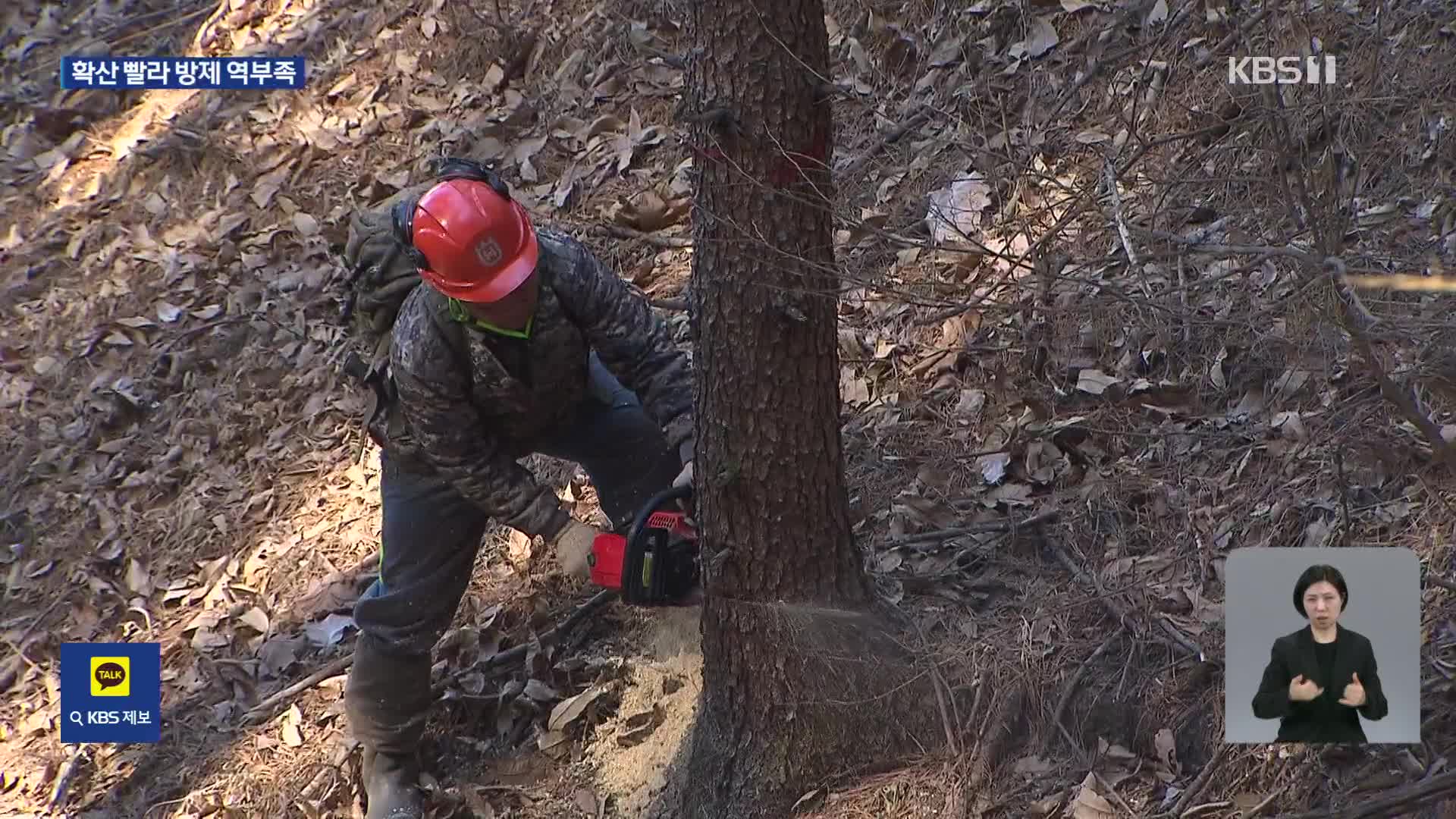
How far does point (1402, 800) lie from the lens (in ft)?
9.22

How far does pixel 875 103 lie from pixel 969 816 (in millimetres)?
3129

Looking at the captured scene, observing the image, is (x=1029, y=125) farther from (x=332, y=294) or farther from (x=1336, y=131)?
(x=332, y=294)

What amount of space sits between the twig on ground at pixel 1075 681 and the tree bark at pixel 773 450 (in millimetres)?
354

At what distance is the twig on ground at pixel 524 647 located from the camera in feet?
16.5

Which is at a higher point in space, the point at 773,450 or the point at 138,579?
the point at 773,450

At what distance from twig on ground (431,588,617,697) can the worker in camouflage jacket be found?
424mm

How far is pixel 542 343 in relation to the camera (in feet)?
13.4

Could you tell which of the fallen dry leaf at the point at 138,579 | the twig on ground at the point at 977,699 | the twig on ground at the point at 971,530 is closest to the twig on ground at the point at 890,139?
the twig on ground at the point at 971,530

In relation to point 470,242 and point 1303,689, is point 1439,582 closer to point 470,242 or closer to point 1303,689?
point 1303,689

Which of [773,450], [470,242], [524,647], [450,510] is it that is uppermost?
A: [470,242]

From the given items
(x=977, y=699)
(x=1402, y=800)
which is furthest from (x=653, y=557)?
(x=1402, y=800)

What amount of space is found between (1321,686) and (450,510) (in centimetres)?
260
